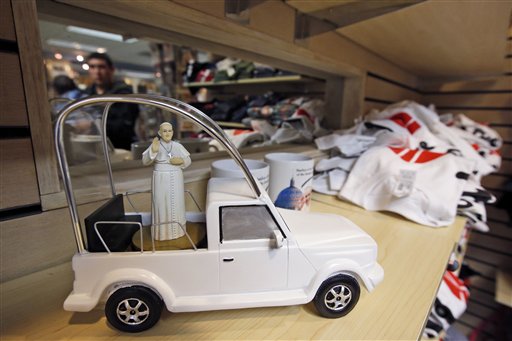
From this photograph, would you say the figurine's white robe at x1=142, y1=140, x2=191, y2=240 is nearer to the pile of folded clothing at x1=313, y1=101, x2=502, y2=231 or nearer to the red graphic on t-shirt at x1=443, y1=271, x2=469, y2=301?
the pile of folded clothing at x1=313, y1=101, x2=502, y2=231

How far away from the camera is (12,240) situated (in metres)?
0.41

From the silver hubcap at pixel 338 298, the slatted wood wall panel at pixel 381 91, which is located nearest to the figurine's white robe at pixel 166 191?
the silver hubcap at pixel 338 298

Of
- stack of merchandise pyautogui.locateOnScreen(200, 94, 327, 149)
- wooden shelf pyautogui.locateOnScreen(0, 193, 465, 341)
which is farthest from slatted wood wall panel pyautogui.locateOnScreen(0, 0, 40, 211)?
stack of merchandise pyautogui.locateOnScreen(200, 94, 327, 149)

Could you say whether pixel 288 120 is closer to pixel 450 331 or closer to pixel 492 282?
pixel 450 331

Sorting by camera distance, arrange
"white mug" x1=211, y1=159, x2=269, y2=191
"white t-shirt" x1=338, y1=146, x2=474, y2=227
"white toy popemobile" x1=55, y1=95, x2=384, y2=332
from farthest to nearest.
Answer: "white t-shirt" x1=338, y1=146, x2=474, y2=227 → "white mug" x1=211, y1=159, x2=269, y2=191 → "white toy popemobile" x1=55, y1=95, x2=384, y2=332

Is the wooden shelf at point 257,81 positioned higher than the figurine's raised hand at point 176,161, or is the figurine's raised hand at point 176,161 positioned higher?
the wooden shelf at point 257,81

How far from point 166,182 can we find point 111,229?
11 centimetres

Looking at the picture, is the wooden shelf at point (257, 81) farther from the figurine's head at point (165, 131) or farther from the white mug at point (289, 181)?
the figurine's head at point (165, 131)

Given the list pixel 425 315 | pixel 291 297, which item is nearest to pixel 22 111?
pixel 291 297

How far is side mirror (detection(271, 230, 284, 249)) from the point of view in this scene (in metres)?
0.35

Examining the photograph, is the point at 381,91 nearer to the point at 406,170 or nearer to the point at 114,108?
the point at 406,170

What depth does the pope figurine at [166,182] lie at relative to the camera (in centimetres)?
36

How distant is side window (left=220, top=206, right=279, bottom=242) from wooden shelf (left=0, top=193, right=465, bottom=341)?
12 centimetres

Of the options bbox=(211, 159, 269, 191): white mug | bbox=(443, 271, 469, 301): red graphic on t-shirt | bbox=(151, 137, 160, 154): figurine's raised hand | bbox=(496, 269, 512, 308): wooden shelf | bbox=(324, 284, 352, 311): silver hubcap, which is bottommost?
bbox=(496, 269, 512, 308): wooden shelf
